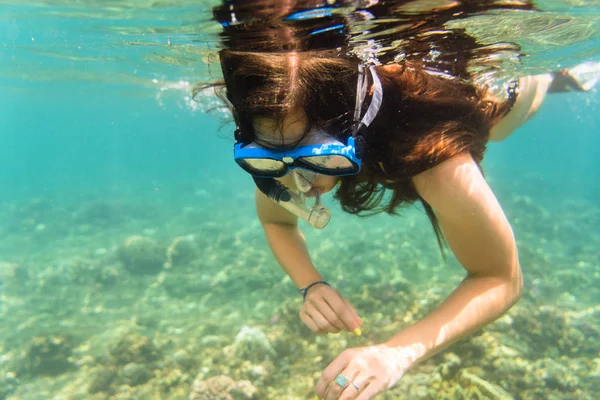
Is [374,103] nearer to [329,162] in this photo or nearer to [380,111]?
[380,111]

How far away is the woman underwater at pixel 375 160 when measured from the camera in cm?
190

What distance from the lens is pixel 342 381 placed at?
1.77 metres

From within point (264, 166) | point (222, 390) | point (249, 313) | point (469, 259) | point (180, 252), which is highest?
point (264, 166)

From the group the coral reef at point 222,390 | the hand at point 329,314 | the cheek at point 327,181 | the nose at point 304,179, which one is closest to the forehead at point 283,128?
the nose at point 304,179

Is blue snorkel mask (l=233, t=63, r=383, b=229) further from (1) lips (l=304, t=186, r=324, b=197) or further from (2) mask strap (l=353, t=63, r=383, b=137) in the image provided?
(1) lips (l=304, t=186, r=324, b=197)

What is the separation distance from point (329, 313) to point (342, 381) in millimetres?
672

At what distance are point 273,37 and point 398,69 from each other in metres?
1.52

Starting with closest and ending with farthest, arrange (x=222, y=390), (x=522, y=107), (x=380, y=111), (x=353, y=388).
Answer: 1. (x=353, y=388)
2. (x=380, y=111)
3. (x=522, y=107)
4. (x=222, y=390)

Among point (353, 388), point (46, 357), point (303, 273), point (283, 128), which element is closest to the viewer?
point (353, 388)

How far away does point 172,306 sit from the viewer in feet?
32.9

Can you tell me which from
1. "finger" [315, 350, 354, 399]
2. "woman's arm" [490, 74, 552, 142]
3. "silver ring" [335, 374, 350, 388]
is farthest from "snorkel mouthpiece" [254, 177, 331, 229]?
"woman's arm" [490, 74, 552, 142]

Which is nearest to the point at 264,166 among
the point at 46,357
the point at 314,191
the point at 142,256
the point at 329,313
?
the point at 314,191

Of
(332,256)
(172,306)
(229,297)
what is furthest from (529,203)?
(172,306)

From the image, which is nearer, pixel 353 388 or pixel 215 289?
pixel 353 388
